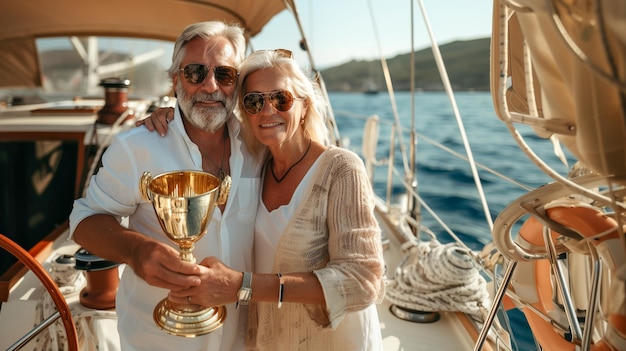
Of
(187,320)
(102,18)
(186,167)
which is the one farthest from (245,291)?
(102,18)

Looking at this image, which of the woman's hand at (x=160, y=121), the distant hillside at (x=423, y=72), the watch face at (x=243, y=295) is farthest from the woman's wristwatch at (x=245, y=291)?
the distant hillside at (x=423, y=72)

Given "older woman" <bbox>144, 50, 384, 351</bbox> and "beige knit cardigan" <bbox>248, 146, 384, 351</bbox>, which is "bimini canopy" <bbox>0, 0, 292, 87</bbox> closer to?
"older woman" <bbox>144, 50, 384, 351</bbox>

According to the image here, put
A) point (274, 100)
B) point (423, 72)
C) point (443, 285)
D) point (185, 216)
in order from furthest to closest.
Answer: point (423, 72) < point (443, 285) < point (274, 100) < point (185, 216)

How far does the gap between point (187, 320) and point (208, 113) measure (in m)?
0.65

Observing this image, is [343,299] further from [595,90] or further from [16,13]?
[16,13]

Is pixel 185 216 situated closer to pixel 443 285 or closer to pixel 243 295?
pixel 243 295

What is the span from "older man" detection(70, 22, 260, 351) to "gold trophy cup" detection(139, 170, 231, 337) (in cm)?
21

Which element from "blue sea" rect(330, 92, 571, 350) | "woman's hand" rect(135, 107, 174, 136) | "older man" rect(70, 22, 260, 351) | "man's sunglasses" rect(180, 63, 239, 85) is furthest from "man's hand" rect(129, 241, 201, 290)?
"blue sea" rect(330, 92, 571, 350)

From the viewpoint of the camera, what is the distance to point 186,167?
1482mm

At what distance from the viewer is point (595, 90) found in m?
0.69

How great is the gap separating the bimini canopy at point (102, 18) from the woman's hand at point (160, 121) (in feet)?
5.40

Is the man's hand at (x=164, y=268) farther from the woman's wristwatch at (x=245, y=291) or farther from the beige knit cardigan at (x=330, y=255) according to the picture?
the beige knit cardigan at (x=330, y=255)

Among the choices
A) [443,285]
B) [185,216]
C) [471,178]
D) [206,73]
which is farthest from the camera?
[471,178]

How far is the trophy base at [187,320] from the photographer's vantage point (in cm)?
110
